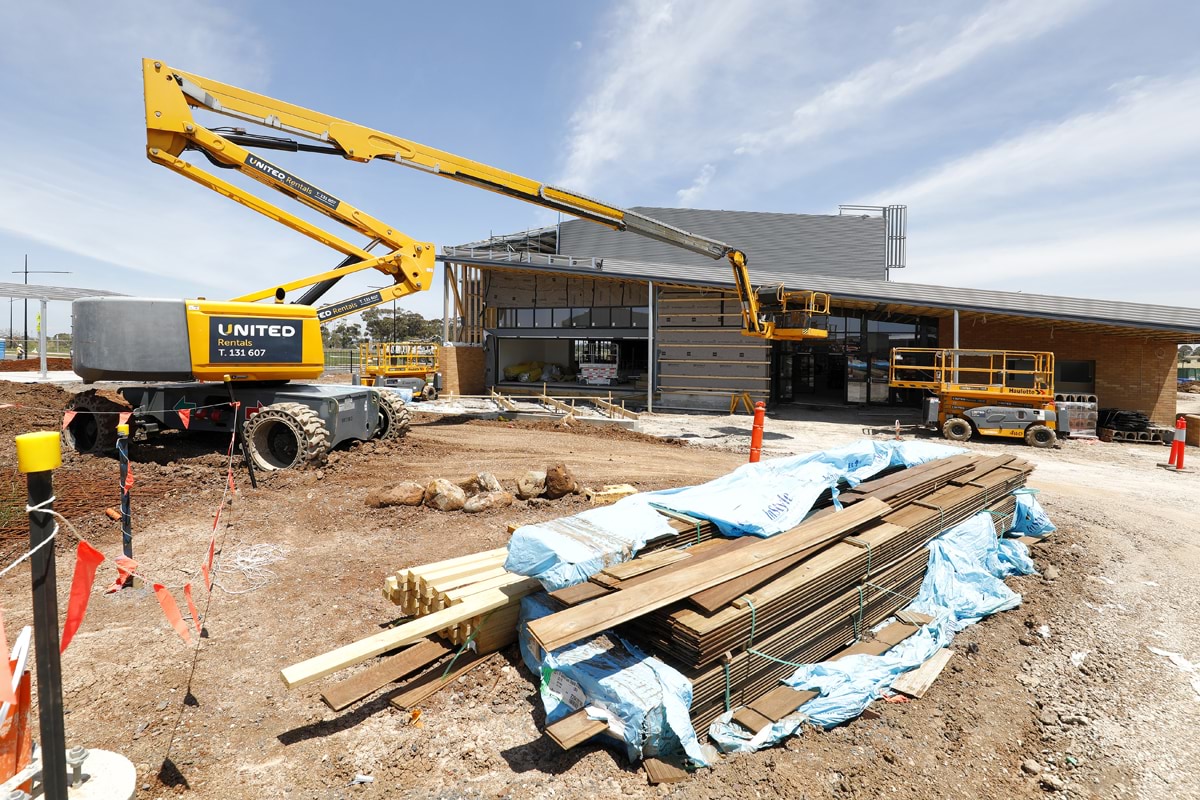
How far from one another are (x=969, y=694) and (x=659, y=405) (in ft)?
64.5

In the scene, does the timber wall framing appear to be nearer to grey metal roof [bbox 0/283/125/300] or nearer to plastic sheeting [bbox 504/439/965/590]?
plastic sheeting [bbox 504/439/965/590]

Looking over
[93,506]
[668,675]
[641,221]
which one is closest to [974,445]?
[641,221]

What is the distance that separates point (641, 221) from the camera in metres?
16.7

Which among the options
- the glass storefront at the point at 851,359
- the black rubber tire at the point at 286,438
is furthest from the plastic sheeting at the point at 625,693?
the glass storefront at the point at 851,359

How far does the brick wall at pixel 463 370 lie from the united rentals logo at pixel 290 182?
13.7 meters

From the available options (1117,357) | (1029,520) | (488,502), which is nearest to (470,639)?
(488,502)

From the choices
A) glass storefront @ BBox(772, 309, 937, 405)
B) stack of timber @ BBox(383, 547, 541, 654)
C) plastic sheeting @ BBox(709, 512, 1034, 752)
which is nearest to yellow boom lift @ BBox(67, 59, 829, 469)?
stack of timber @ BBox(383, 547, 541, 654)

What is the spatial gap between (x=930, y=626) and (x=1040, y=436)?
44.8ft

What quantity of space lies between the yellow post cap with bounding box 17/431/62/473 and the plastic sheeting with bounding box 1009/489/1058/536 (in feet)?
32.1

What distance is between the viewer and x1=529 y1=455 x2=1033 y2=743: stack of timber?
391 cm

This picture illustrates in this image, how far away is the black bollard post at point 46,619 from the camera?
2164 millimetres

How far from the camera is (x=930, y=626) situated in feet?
17.6

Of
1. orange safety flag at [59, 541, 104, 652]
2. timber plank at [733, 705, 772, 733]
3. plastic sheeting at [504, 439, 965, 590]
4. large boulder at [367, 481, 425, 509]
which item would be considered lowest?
timber plank at [733, 705, 772, 733]

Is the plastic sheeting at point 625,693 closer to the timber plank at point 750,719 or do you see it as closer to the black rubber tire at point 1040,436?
the timber plank at point 750,719
